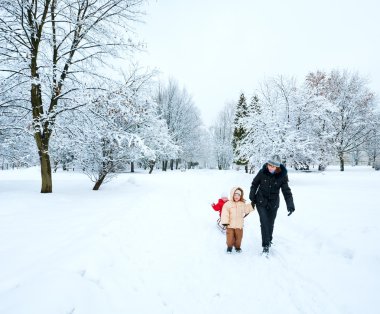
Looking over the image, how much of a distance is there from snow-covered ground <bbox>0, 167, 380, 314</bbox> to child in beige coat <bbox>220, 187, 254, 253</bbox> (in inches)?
12.2

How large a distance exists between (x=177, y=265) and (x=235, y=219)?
1.55 m

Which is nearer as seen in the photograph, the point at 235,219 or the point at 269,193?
the point at 269,193

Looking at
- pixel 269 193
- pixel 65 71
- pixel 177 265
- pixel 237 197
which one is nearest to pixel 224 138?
pixel 65 71

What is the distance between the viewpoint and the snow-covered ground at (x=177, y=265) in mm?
3240

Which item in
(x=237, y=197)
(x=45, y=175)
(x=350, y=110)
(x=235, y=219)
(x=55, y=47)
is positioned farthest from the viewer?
(x=350, y=110)

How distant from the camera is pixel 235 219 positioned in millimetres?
5344

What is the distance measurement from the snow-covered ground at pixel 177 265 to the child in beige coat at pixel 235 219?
310 mm

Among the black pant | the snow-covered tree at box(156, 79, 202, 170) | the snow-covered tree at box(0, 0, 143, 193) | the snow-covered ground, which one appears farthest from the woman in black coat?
the snow-covered tree at box(156, 79, 202, 170)

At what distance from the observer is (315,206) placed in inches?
346

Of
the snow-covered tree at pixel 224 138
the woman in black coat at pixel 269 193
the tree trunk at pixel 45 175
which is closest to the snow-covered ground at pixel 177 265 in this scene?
the woman in black coat at pixel 269 193

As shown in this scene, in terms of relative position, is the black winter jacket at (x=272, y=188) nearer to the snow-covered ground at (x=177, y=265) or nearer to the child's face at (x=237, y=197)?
the child's face at (x=237, y=197)

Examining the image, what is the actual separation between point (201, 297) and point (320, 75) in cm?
3554

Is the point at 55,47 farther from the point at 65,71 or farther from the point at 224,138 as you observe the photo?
the point at 224,138

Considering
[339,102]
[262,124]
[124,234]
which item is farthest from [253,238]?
[339,102]
